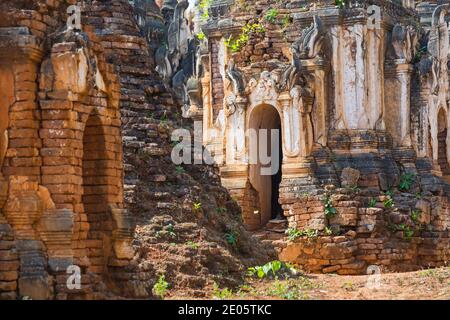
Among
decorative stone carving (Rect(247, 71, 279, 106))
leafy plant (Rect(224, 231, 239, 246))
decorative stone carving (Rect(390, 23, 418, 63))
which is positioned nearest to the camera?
leafy plant (Rect(224, 231, 239, 246))

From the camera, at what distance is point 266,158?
2662cm

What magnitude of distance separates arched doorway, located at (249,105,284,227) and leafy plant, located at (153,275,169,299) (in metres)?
9.75

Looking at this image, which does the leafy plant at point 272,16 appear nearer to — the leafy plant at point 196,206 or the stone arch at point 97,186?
the leafy plant at point 196,206

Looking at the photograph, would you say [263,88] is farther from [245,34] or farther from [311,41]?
[245,34]

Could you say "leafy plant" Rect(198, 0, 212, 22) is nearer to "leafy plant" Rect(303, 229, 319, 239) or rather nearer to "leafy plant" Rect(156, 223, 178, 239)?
"leafy plant" Rect(303, 229, 319, 239)

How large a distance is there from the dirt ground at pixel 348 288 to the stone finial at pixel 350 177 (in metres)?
5.28

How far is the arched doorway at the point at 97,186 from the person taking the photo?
15.0 meters

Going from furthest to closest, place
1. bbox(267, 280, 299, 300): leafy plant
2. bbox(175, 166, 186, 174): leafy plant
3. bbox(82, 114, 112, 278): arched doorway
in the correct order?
bbox(175, 166, 186, 174): leafy plant, bbox(267, 280, 299, 300): leafy plant, bbox(82, 114, 112, 278): arched doorway

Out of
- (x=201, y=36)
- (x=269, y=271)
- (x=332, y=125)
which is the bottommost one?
(x=269, y=271)

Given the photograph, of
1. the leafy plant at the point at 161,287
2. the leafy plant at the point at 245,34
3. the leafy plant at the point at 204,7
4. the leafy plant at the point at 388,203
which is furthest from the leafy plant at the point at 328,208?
the leafy plant at the point at 161,287

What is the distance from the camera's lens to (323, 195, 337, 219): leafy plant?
24.6 m

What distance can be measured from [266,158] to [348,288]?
8.70 m

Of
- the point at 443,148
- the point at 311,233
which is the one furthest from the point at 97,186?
the point at 443,148

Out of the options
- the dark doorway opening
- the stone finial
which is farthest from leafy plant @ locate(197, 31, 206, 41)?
the stone finial
